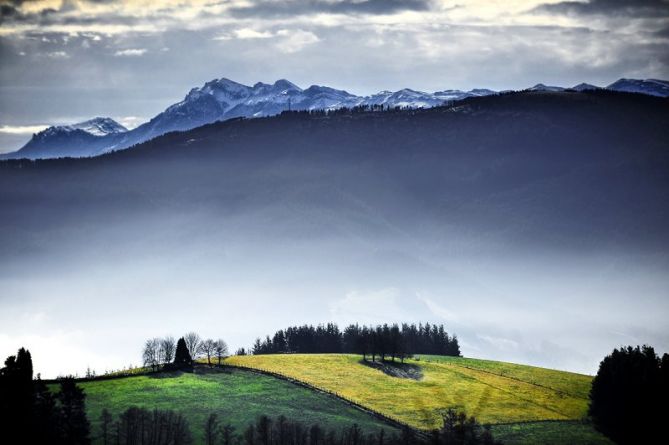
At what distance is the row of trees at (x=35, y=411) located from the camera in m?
116

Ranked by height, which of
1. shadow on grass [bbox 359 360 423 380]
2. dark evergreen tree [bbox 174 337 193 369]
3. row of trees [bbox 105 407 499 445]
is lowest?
row of trees [bbox 105 407 499 445]

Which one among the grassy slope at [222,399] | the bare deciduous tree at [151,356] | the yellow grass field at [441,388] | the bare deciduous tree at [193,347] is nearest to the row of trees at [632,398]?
the yellow grass field at [441,388]

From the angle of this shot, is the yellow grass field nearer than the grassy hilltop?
No

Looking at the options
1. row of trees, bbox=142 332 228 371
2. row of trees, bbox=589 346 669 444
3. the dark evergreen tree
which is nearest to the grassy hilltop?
the dark evergreen tree

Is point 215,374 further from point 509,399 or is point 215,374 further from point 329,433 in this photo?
point 509,399

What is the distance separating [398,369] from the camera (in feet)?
583

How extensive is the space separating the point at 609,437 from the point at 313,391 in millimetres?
Answer: 49321

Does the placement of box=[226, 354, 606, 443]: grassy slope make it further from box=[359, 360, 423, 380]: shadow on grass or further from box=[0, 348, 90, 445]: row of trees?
box=[0, 348, 90, 445]: row of trees

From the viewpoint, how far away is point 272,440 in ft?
418

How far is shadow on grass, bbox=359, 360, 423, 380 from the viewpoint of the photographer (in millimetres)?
173625

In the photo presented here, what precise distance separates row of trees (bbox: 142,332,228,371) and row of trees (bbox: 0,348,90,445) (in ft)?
126

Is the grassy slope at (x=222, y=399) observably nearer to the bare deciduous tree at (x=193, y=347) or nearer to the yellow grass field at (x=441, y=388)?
the yellow grass field at (x=441, y=388)

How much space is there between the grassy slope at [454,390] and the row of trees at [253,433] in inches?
405

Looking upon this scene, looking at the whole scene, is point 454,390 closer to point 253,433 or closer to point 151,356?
point 253,433
